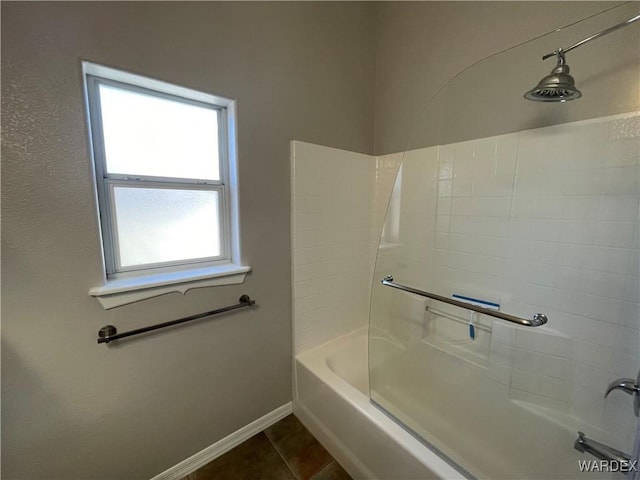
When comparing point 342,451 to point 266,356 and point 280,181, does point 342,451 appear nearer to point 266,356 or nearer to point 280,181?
point 266,356

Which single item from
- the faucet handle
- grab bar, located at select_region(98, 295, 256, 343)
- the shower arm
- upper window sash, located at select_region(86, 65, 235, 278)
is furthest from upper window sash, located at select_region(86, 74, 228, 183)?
the faucet handle

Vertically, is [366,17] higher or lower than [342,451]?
higher

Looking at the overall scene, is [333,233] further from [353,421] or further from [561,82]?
[561,82]

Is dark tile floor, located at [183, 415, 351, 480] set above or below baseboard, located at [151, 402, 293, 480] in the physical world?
below

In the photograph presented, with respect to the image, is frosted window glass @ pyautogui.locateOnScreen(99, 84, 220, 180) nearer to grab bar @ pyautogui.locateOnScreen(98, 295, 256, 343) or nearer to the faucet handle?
grab bar @ pyautogui.locateOnScreen(98, 295, 256, 343)

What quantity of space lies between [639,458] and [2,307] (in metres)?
2.22

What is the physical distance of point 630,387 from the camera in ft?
3.41

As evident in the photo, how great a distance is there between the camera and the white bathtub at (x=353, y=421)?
1.06 m

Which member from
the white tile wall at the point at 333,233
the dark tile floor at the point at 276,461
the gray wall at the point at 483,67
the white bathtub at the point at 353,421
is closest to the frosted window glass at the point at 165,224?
the white tile wall at the point at 333,233

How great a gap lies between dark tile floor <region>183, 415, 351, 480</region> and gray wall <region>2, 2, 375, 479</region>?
13 centimetres

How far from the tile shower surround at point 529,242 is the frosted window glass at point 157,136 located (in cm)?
50

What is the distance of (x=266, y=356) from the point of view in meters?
1.61

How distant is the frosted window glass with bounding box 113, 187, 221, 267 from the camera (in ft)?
3.95

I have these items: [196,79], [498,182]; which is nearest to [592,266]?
[498,182]
